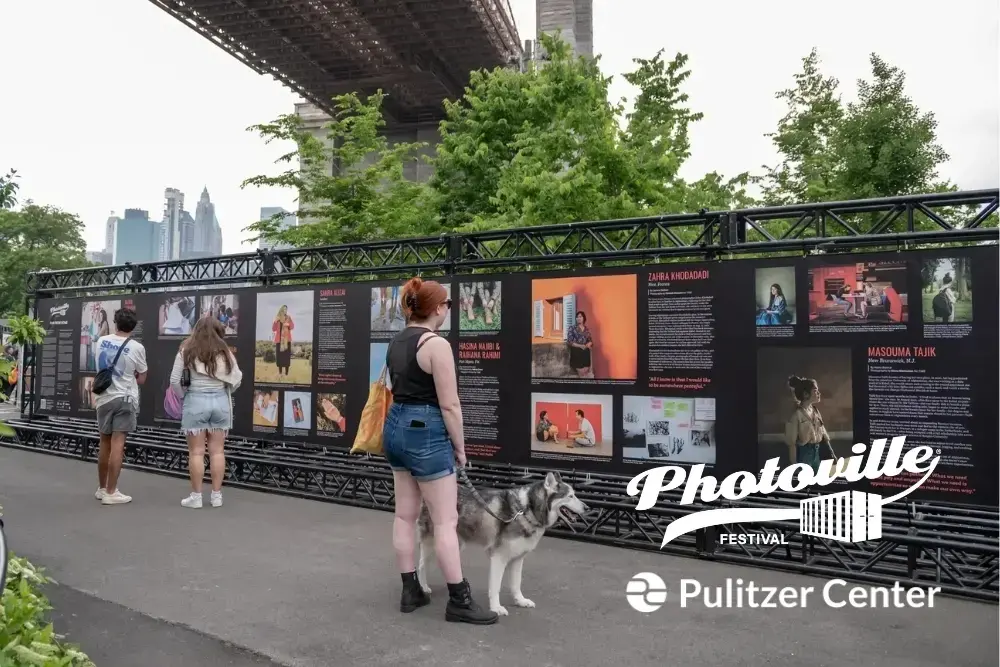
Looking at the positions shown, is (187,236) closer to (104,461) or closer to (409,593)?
(104,461)

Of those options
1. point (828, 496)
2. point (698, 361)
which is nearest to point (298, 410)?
point (698, 361)

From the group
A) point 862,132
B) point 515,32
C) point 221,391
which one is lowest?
point 221,391

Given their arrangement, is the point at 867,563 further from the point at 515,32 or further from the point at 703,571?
the point at 515,32

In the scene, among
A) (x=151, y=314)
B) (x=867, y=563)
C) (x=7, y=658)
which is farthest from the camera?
(x=151, y=314)

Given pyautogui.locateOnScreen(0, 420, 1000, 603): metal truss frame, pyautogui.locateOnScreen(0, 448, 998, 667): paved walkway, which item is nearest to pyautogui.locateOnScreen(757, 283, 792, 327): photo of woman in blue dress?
pyautogui.locateOnScreen(0, 420, 1000, 603): metal truss frame

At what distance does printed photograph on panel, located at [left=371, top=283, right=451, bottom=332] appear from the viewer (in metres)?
9.31

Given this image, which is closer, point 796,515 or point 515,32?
point 796,515

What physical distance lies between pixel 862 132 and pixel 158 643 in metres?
18.9

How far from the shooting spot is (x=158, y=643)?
4.28m

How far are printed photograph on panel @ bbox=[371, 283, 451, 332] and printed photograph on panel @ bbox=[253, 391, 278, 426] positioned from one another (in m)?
2.11

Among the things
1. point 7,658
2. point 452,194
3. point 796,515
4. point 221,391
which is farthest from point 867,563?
point 452,194

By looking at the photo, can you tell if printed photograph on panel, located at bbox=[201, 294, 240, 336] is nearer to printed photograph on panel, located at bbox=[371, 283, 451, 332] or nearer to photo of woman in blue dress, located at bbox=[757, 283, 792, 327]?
printed photograph on panel, located at bbox=[371, 283, 451, 332]

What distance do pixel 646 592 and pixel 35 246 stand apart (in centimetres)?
5431

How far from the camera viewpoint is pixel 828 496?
6.27 m
